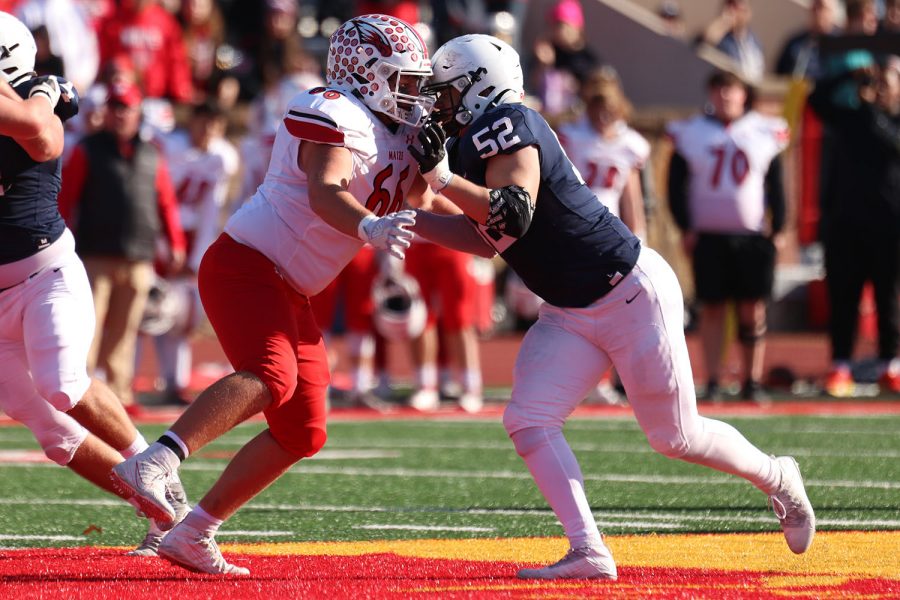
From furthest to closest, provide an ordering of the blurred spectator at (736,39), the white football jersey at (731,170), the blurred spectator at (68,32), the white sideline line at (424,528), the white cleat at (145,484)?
1. the blurred spectator at (736,39)
2. the blurred spectator at (68,32)
3. the white football jersey at (731,170)
4. the white sideline line at (424,528)
5. the white cleat at (145,484)

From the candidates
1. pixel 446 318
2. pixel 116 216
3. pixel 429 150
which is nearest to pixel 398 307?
pixel 446 318

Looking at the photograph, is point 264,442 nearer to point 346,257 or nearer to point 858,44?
point 346,257

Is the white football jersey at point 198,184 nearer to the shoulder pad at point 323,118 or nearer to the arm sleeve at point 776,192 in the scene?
the arm sleeve at point 776,192

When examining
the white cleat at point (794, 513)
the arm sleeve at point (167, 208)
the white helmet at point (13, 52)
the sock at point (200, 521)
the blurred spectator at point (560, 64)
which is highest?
the white helmet at point (13, 52)

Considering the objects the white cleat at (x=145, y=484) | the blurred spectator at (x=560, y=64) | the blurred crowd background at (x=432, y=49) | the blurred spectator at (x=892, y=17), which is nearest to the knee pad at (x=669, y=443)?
the white cleat at (x=145, y=484)

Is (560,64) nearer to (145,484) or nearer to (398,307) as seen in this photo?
(398,307)

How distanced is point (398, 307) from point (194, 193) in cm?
163

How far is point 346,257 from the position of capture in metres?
5.25

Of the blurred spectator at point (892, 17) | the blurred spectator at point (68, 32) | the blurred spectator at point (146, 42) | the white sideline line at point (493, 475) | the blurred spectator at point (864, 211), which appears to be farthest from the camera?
the blurred spectator at point (146, 42)

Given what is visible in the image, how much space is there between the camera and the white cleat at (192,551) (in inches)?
194

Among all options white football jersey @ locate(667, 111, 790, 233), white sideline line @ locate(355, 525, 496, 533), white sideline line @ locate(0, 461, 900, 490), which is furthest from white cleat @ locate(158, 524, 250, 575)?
white football jersey @ locate(667, 111, 790, 233)

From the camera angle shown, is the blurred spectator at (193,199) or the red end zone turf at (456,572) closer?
the red end zone turf at (456,572)

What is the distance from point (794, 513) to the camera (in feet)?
17.1

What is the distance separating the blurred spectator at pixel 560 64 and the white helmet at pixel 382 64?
10129mm
